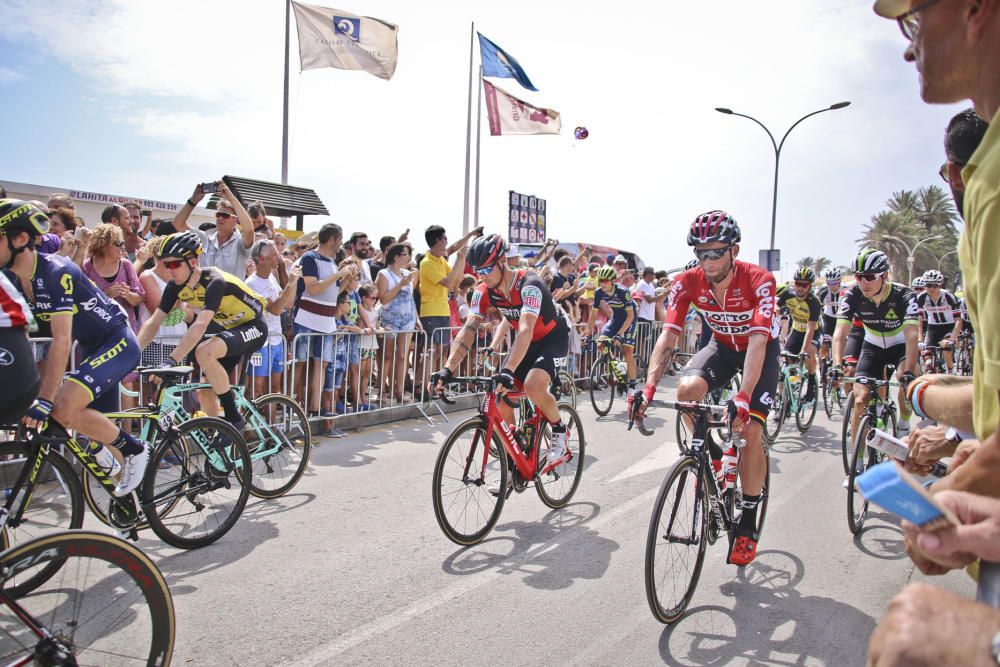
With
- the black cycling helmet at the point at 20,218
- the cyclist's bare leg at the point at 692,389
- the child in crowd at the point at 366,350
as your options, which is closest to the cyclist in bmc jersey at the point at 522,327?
the cyclist's bare leg at the point at 692,389

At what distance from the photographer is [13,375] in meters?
2.58

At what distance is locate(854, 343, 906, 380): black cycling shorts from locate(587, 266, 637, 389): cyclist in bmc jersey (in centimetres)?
449

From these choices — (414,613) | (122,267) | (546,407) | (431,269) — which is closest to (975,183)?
(414,613)

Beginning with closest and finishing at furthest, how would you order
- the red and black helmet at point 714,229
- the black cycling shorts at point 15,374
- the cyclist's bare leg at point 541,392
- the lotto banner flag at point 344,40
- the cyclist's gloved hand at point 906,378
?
the black cycling shorts at point 15,374
the red and black helmet at point 714,229
the cyclist's bare leg at point 541,392
the cyclist's gloved hand at point 906,378
the lotto banner flag at point 344,40

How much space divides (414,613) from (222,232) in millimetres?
5870

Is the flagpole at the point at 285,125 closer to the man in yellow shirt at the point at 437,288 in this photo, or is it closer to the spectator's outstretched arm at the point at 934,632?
the man in yellow shirt at the point at 437,288

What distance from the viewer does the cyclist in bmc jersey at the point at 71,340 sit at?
3656 mm

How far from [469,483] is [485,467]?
0.16 m

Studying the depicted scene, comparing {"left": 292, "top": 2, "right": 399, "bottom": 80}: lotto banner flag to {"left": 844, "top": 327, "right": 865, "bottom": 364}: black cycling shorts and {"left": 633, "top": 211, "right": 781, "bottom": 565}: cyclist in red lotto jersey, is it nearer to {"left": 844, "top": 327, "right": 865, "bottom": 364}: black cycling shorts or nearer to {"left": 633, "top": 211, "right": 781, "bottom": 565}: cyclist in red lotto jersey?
{"left": 844, "top": 327, "right": 865, "bottom": 364}: black cycling shorts

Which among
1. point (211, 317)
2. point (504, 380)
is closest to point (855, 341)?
point (504, 380)

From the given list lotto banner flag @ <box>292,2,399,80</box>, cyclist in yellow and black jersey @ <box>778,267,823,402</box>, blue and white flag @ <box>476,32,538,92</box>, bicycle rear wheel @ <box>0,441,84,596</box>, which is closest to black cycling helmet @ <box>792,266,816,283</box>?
cyclist in yellow and black jersey @ <box>778,267,823,402</box>

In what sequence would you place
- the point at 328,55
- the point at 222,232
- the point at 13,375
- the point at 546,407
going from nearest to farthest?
the point at 13,375 → the point at 546,407 → the point at 222,232 → the point at 328,55

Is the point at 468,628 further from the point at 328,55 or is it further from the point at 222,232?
the point at 328,55

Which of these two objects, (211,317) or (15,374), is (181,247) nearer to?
(211,317)
